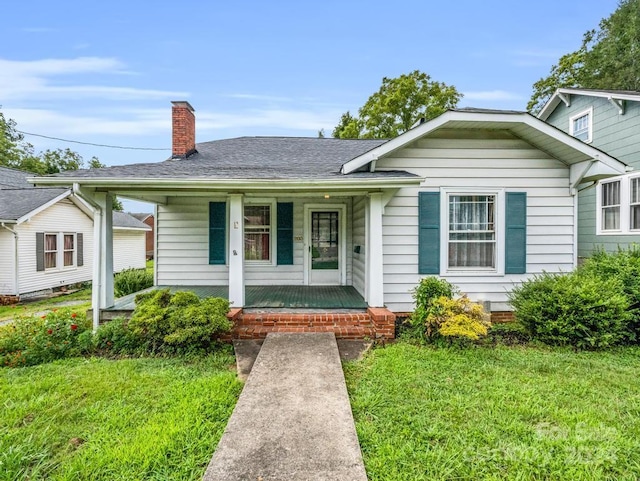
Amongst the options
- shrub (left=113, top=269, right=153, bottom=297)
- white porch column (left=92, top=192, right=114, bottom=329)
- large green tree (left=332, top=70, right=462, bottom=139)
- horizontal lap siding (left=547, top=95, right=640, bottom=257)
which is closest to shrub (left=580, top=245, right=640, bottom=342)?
horizontal lap siding (left=547, top=95, right=640, bottom=257)

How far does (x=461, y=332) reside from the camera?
14.9ft

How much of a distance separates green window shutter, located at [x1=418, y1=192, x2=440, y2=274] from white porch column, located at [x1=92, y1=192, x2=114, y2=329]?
213 inches

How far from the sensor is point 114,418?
9.98ft

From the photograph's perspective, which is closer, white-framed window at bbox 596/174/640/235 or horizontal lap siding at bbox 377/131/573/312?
horizontal lap siding at bbox 377/131/573/312

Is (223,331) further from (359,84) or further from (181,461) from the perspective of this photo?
(359,84)

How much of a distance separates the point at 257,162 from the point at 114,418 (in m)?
5.11

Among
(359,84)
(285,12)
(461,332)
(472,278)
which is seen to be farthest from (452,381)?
(359,84)

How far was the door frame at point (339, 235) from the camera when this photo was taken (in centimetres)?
773

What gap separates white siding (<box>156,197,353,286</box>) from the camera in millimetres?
7742

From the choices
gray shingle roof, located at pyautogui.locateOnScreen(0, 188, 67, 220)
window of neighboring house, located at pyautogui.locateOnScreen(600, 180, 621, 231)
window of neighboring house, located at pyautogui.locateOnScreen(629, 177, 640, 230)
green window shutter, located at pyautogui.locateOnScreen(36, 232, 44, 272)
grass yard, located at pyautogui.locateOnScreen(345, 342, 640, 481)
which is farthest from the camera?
green window shutter, located at pyautogui.locateOnScreen(36, 232, 44, 272)

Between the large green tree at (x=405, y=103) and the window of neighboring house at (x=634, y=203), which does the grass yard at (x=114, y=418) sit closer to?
the window of neighboring house at (x=634, y=203)

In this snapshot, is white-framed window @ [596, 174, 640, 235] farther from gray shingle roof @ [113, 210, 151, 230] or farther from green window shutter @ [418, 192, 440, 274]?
gray shingle roof @ [113, 210, 151, 230]

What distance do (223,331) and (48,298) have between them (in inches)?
406

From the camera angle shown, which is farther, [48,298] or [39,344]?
[48,298]
